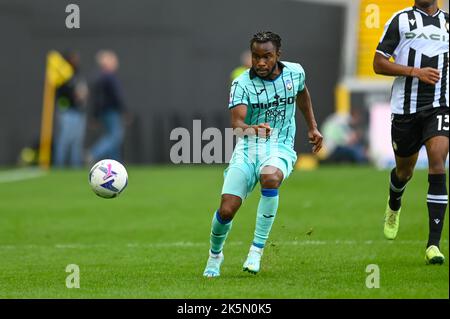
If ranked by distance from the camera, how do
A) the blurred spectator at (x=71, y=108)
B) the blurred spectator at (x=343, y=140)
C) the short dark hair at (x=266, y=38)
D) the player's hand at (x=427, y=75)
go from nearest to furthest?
the short dark hair at (x=266, y=38) < the player's hand at (x=427, y=75) < the blurred spectator at (x=71, y=108) < the blurred spectator at (x=343, y=140)

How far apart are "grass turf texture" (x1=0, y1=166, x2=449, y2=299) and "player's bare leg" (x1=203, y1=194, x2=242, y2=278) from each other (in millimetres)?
134

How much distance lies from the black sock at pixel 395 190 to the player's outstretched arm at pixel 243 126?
Result: 2.39 m

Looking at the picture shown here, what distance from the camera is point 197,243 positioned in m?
10.7

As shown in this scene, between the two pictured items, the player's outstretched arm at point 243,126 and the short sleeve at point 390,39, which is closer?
the player's outstretched arm at point 243,126

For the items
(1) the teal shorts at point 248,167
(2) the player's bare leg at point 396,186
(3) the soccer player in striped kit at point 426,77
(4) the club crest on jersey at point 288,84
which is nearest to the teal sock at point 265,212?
(1) the teal shorts at point 248,167

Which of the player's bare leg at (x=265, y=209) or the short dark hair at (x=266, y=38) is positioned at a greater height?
the short dark hair at (x=266, y=38)

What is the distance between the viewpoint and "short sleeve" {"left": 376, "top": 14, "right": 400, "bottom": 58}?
28.7ft

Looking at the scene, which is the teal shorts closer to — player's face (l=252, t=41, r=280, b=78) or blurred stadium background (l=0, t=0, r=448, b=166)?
player's face (l=252, t=41, r=280, b=78)

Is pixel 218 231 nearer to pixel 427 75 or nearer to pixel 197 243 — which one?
pixel 427 75

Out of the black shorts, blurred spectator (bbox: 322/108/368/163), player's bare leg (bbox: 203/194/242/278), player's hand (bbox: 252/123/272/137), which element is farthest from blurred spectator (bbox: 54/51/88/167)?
player's hand (bbox: 252/123/272/137)

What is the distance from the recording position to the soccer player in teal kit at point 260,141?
7793 millimetres

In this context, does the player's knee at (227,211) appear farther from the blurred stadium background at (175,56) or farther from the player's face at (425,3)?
the blurred stadium background at (175,56)
